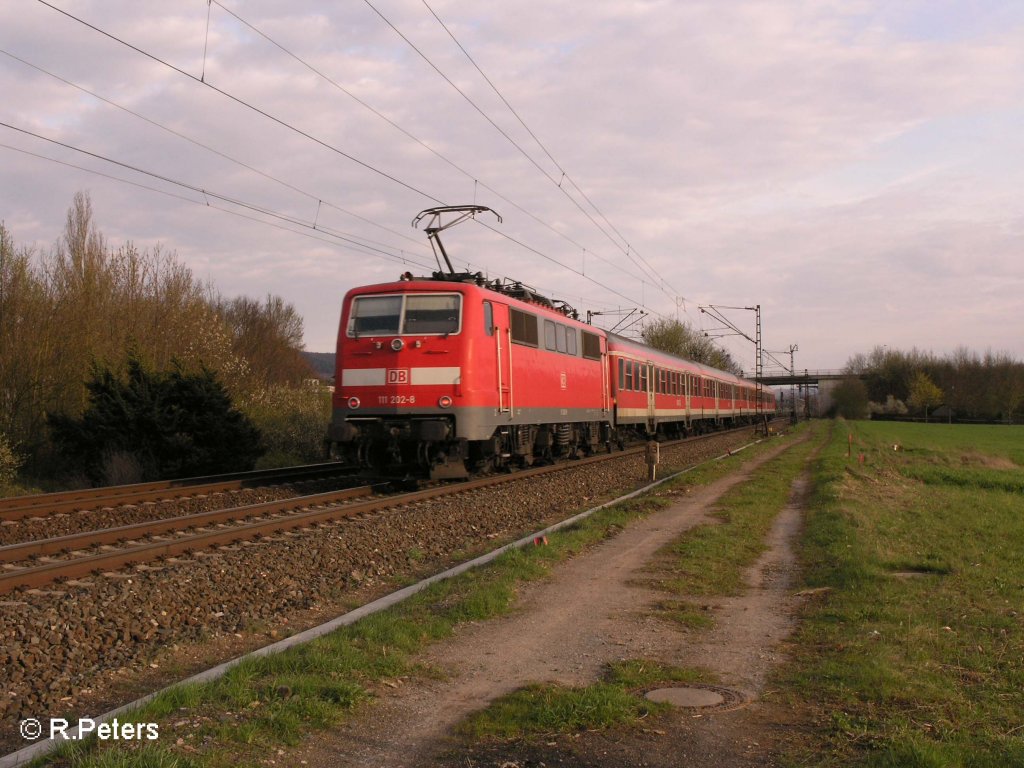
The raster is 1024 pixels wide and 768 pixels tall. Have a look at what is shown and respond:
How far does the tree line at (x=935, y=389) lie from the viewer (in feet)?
281

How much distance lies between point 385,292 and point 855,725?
12189 mm

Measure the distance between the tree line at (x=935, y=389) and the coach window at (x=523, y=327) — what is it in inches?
3132

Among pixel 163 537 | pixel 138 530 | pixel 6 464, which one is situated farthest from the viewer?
pixel 6 464

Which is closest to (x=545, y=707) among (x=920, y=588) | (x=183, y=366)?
(x=920, y=588)

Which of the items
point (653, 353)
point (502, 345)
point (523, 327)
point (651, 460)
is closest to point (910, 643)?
point (502, 345)

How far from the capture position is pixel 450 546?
1088 centimetres

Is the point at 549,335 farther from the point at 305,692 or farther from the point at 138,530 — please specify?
the point at 305,692

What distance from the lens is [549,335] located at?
1930 centimetres

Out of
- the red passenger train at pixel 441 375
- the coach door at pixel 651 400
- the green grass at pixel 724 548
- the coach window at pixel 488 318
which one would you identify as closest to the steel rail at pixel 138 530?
the red passenger train at pixel 441 375

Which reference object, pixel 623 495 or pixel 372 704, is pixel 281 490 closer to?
pixel 623 495

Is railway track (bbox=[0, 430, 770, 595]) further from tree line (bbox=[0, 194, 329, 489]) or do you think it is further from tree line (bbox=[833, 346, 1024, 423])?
tree line (bbox=[833, 346, 1024, 423])

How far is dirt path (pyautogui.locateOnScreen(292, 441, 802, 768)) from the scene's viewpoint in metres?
4.26

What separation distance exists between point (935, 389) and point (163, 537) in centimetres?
9841

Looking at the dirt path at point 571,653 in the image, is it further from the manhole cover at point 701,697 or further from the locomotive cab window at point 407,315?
the locomotive cab window at point 407,315
